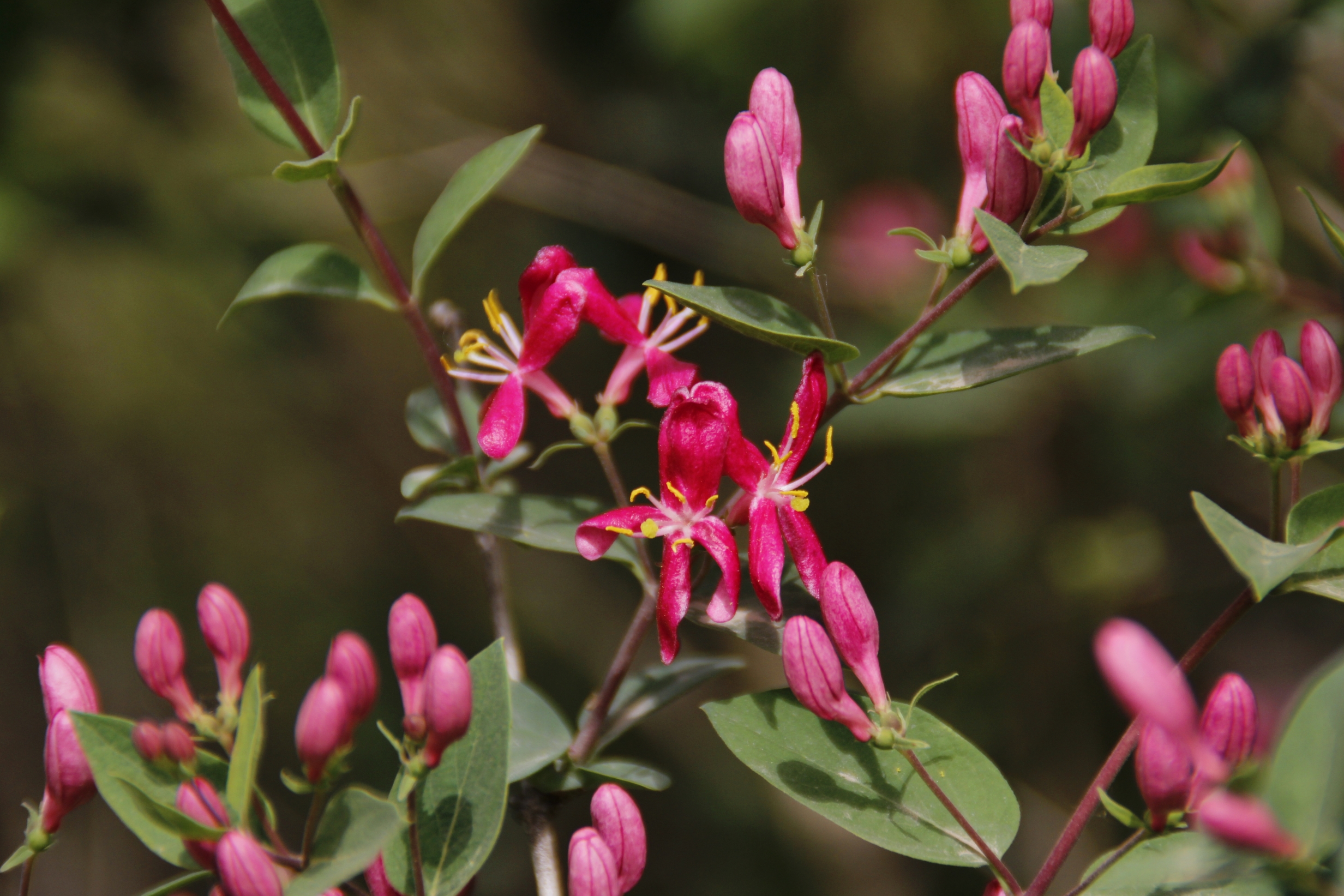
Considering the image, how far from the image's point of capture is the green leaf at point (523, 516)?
40.8 inches

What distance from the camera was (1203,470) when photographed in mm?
2674

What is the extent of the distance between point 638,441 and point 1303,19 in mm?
2003

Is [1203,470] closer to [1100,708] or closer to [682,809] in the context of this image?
[1100,708]

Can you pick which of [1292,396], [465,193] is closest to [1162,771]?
[1292,396]

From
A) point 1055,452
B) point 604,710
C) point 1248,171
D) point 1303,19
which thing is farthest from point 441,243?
point 1055,452

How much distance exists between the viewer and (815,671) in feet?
2.97

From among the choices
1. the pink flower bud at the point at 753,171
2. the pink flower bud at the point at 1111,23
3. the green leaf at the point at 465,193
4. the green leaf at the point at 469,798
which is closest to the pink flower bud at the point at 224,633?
the green leaf at the point at 469,798

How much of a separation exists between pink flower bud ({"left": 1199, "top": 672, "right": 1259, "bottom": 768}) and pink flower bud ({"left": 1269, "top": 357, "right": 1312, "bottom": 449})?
25cm

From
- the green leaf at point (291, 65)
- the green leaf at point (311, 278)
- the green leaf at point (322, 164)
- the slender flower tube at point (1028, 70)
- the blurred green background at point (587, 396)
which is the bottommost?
the blurred green background at point (587, 396)

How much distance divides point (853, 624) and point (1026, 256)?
35cm

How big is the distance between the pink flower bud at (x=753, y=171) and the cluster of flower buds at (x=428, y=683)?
482mm

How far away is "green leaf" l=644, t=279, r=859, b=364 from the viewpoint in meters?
0.89

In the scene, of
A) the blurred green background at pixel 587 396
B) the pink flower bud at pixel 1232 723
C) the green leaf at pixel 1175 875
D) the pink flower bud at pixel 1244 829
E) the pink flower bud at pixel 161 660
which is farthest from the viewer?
the blurred green background at pixel 587 396

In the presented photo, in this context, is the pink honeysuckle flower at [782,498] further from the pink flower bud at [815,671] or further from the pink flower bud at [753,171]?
the pink flower bud at [753,171]
